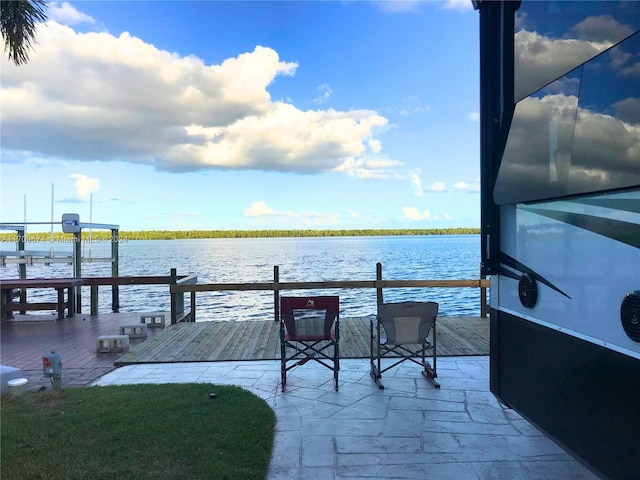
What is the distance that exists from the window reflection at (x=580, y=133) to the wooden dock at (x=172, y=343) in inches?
126

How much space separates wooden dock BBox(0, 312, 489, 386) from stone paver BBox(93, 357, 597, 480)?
1.37 ft

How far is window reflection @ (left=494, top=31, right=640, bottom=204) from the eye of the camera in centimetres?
136

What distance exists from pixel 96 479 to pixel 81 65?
29.3ft

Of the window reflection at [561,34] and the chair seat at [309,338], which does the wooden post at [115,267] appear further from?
the window reflection at [561,34]

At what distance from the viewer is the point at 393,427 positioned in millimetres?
2936

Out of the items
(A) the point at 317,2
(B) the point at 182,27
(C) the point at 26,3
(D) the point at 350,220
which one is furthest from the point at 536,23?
(D) the point at 350,220

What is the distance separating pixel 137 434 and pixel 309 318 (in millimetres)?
1707

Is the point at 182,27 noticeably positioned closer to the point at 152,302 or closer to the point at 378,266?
the point at 378,266

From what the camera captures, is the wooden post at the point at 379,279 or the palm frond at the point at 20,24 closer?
the palm frond at the point at 20,24

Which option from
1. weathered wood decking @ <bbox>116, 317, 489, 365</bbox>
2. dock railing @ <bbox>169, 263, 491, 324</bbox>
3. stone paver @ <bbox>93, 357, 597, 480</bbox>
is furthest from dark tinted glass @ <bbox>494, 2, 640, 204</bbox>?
dock railing @ <bbox>169, 263, 491, 324</bbox>

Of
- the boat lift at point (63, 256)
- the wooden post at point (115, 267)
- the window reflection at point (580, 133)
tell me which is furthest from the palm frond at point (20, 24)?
the wooden post at point (115, 267)

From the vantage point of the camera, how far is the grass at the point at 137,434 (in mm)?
2342

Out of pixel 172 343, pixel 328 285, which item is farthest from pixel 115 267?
pixel 328 285

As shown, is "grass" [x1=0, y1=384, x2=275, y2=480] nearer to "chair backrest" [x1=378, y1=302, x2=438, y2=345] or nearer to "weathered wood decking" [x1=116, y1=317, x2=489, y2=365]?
"weathered wood decking" [x1=116, y1=317, x2=489, y2=365]
